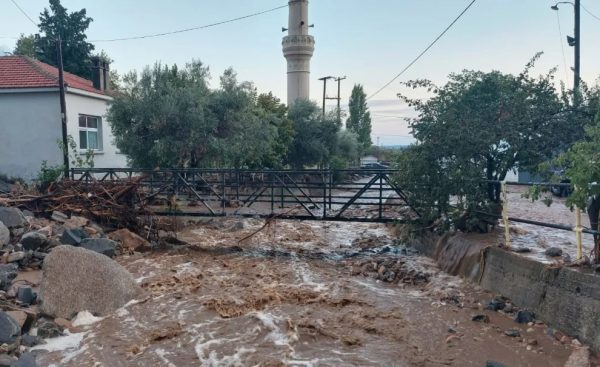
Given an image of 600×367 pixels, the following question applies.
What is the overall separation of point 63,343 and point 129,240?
17.1ft

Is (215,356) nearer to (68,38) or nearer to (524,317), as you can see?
(524,317)

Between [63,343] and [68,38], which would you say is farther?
[68,38]

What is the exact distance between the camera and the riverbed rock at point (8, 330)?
5.17 meters

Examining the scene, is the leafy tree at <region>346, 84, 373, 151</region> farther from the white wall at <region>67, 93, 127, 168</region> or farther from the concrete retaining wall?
the concrete retaining wall

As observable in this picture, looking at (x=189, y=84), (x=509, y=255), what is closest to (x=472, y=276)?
(x=509, y=255)

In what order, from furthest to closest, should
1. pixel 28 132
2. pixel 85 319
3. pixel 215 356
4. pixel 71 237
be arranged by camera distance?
pixel 28 132 → pixel 71 237 → pixel 85 319 → pixel 215 356

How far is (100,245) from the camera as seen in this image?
30.6ft

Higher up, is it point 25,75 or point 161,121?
point 25,75

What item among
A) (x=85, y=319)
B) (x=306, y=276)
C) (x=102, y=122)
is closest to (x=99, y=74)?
(x=102, y=122)

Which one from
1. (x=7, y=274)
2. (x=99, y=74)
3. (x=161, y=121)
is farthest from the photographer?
(x=99, y=74)

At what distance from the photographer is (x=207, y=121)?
16.1m

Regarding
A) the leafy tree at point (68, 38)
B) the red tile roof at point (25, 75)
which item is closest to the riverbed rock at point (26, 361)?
the red tile roof at point (25, 75)

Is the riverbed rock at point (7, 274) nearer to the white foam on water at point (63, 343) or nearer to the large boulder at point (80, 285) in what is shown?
the large boulder at point (80, 285)

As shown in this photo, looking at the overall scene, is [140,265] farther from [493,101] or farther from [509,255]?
[493,101]
